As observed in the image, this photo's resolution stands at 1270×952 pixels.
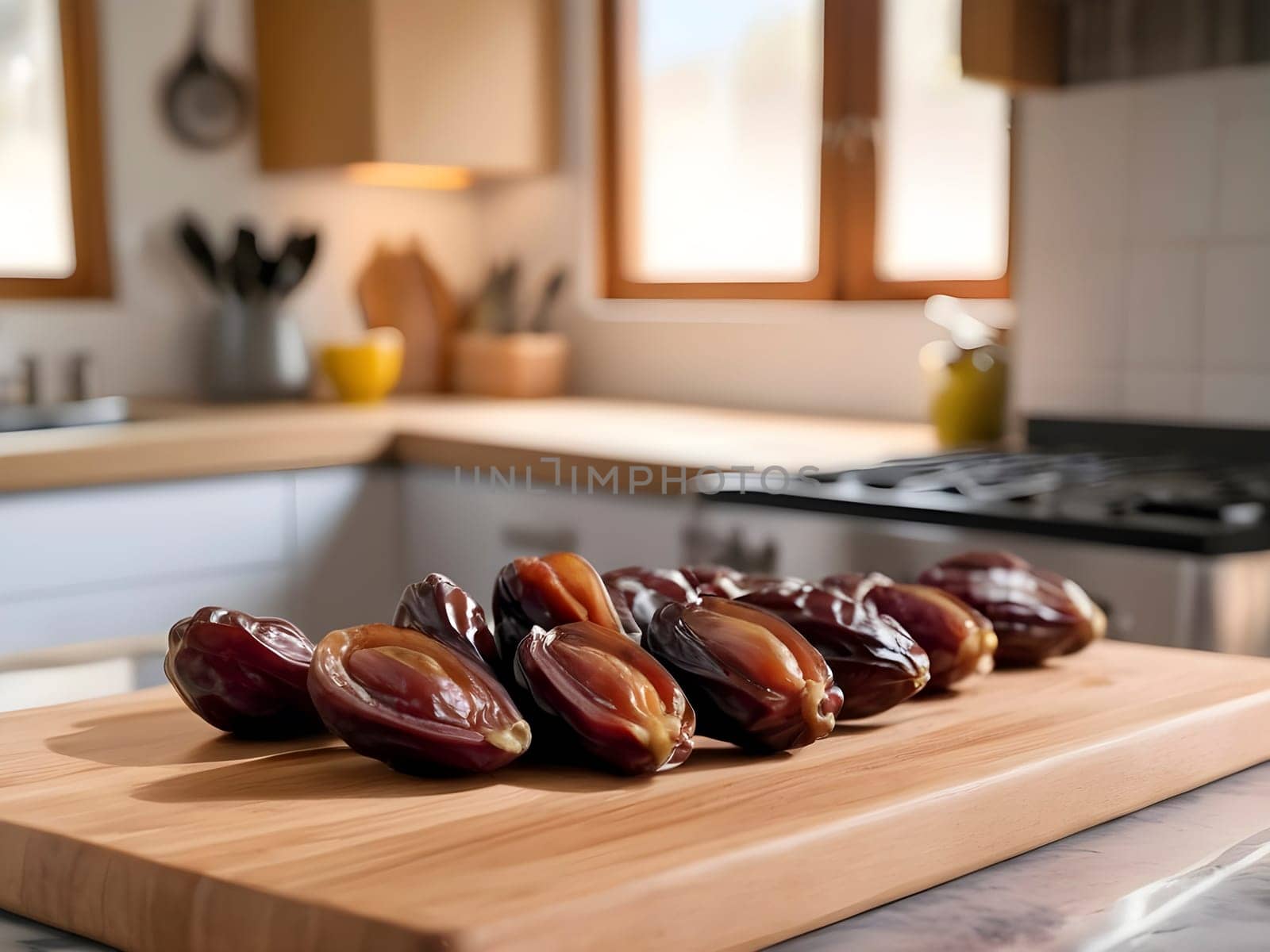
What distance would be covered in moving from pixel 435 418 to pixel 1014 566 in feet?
6.83

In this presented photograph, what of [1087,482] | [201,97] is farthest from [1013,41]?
[201,97]

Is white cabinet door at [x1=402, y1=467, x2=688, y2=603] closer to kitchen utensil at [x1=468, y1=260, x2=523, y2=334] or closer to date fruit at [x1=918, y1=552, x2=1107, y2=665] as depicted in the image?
kitchen utensil at [x1=468, y1=260, x2=523, y2=334]

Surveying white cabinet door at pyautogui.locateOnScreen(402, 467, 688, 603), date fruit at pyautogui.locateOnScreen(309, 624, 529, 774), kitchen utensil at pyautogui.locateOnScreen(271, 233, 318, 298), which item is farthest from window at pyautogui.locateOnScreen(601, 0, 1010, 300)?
date fruit at pyautogui.locateOnScreen(309, 624, 529, 774)

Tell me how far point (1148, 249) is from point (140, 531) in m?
1.57

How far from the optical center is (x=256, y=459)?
8.01ft

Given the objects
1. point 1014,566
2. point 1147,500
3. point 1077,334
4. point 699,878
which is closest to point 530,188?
point 1077,334

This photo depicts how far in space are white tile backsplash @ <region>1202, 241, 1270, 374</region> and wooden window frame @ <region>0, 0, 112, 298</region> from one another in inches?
83.4

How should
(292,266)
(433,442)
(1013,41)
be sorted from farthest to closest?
(292,266)
(433,442)
(1013,41)

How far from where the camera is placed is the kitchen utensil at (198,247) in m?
3.14

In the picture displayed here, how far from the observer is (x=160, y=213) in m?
3.15

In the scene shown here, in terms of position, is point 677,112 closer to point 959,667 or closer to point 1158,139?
point 1158,139

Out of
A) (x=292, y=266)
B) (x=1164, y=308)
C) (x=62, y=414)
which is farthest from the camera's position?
(x=292, y=266)

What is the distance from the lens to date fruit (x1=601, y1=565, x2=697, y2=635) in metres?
0.67

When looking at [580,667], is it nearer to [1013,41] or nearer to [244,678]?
[244,678]
